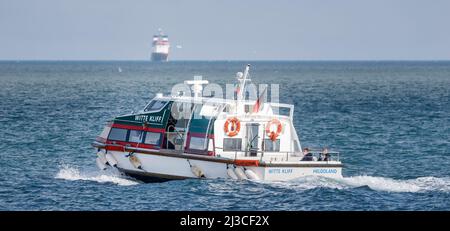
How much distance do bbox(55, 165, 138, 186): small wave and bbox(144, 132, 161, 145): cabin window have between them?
6.02 feet

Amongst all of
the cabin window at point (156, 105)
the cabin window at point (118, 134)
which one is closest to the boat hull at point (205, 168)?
the cabin window at point (118, 134)

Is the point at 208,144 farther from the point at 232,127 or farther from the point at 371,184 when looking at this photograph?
the point at 371,184

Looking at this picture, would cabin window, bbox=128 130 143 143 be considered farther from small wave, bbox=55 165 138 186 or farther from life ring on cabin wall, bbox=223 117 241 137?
life ring on cabin wall, bbox=223 117 241 137

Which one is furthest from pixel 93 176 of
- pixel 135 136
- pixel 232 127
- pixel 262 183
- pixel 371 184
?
pixel 371 184

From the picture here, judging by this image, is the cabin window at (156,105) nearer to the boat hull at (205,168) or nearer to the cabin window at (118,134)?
the cabin window at (118,134)

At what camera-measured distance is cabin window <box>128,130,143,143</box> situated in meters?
39.7

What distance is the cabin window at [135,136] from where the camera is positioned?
130ft

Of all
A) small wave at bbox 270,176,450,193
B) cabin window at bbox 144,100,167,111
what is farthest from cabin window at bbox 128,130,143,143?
small wave at bbox 270,176,450,193

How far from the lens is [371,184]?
3712 cm

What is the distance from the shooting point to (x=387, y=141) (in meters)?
57.2

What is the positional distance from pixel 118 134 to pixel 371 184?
442 inches
